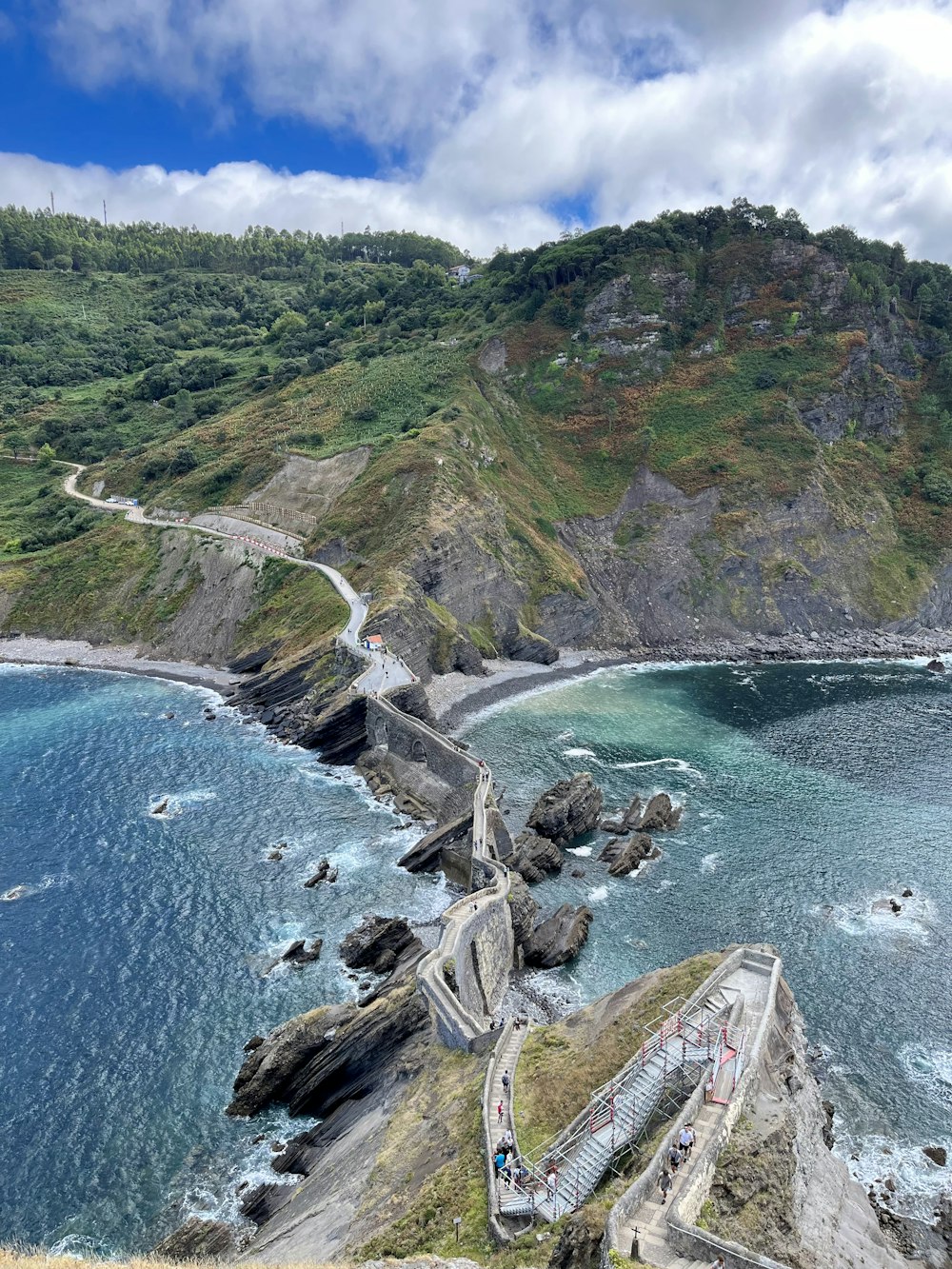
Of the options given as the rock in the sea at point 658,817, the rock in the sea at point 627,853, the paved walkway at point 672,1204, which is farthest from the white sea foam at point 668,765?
the paved walkway at point 672,1204

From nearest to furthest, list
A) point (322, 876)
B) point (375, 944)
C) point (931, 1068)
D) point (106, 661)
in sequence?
point (931, 1068)
point (375, 944)
point (322, 876)
point (106, 661)

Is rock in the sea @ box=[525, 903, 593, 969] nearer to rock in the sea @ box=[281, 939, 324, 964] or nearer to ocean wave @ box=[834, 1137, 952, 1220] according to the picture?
rock in the sea @ box=[281, 939, 324, 964]

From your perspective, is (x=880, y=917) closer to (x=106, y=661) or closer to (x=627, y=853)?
(x=627, y=853)

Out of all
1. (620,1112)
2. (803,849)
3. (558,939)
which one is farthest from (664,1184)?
(803,849)

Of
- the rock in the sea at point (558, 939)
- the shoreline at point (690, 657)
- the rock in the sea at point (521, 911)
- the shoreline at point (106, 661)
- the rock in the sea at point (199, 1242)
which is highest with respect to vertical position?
the shoreline at point (106, 661)

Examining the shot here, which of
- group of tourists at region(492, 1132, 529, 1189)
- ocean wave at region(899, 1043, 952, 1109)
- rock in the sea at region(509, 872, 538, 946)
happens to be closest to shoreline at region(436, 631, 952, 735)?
rock in the sea at region(509, 872, 538, 946)

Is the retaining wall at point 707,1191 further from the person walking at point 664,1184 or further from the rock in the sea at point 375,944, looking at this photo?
the rock in the sea at point 375,944
